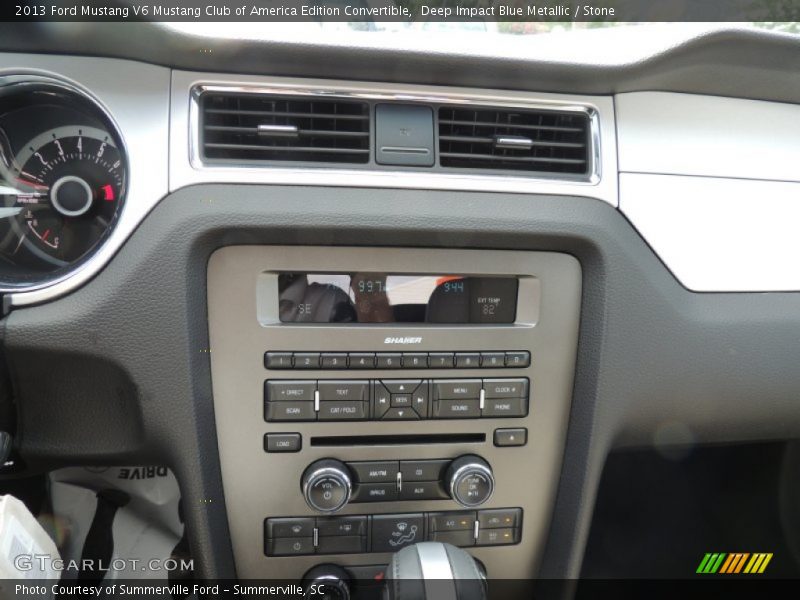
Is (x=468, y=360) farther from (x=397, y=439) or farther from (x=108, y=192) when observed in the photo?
(x=108, y=192)

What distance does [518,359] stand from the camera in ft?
4.60

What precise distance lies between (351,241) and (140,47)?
580 mm

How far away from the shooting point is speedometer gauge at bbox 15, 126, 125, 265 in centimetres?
131

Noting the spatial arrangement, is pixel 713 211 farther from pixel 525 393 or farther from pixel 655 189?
pixel 525 393

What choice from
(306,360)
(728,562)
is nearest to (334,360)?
(306,360)

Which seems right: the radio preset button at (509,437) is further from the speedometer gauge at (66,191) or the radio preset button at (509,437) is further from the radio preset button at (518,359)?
the speedometer gauge at (66,191)

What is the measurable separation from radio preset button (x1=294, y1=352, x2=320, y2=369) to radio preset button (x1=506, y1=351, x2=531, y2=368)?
440 mm

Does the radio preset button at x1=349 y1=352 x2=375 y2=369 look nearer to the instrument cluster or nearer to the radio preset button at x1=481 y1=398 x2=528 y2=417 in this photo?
the radio preset button at x1=481 y1=398 x2=528 y2=417

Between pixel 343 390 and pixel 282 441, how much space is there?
19 cm

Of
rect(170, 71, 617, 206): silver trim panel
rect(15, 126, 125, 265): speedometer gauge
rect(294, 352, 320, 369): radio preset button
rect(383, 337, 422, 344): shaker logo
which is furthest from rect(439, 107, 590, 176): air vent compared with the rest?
rect(15, 126, 125, 265): speedometer gauge

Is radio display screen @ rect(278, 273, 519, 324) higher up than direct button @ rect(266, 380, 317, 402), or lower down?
higher up

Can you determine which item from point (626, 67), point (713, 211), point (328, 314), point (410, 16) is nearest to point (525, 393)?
point (328, 314)

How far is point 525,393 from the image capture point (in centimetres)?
143

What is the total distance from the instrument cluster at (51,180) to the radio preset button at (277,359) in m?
0.43
